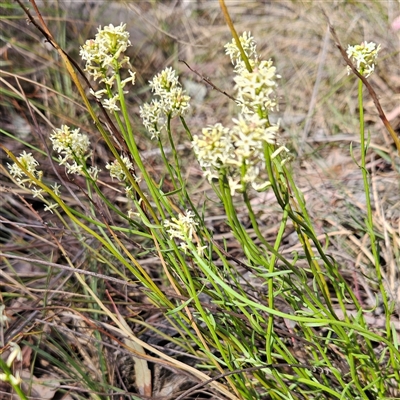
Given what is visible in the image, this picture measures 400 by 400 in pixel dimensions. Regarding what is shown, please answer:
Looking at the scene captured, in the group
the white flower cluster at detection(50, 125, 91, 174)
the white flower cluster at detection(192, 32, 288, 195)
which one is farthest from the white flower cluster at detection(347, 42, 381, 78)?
the white flower cluster at detection(50, 125, 91, 174)

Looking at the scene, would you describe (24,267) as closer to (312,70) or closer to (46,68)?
(46,68)

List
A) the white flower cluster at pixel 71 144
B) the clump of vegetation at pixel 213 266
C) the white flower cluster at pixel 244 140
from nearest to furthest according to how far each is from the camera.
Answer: the white flower cluster at pixel 244 140, the clump of vegetation at pixel 213 266, the white flower cluster at pixel 71 144

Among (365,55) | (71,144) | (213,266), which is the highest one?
(365,55)

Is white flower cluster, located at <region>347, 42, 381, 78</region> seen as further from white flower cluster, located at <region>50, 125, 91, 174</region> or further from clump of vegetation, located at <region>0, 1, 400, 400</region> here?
white flower cluster, located at <region>50, 125, 91, 174</region>

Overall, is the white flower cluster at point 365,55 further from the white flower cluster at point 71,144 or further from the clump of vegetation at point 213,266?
the white flower cluster at point 71,144

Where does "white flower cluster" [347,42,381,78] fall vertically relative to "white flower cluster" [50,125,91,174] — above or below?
above

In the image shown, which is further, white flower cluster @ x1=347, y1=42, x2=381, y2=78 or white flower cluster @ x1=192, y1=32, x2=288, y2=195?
white flower cluster @ x1=347, y1=42, x2=381, y2=78

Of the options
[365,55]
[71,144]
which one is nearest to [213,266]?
[71,144]

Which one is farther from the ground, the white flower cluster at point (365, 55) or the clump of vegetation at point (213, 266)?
the white flower cluster at point (365, 55)

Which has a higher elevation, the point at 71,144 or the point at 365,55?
the point at 365,55

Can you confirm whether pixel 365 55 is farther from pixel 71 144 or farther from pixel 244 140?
pixel 71 144

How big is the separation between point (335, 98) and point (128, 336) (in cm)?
171

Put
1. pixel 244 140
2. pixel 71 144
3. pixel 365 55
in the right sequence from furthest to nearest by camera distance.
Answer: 1. pixel 71 144
2. pixel 365 55
3. pixel 244 140

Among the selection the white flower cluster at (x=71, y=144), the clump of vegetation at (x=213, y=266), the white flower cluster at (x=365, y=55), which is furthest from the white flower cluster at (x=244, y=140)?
the white flower cluster at (x=71, y=144)
